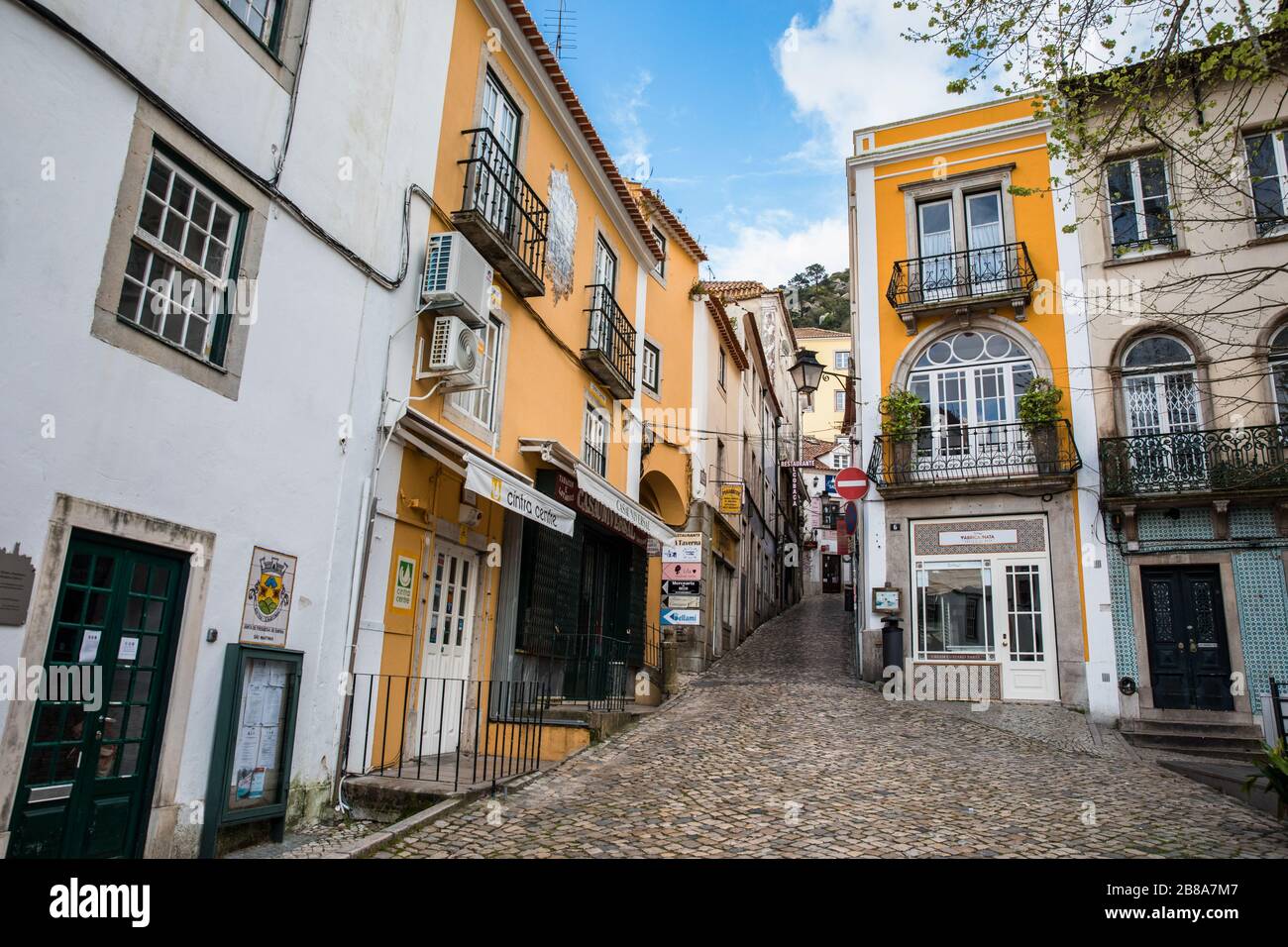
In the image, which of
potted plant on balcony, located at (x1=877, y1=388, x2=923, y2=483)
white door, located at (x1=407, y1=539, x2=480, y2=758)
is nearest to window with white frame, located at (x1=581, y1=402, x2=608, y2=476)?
white door, located at (x1=407, y1=539, x2=480, y2=758)

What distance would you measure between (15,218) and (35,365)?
0.81 meters

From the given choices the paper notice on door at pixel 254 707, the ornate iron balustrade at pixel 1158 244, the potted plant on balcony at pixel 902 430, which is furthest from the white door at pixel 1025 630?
the paper notice on door at pixel 254 707

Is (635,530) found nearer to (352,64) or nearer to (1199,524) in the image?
(352,64)

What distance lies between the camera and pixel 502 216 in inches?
401

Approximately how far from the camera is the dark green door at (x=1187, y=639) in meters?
12.5

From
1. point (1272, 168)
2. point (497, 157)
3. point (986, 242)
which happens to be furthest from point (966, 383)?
point (497, 157)

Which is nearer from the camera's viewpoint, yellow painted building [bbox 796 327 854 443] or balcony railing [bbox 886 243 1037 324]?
balcony railing [bbox 886 243 1037 324]

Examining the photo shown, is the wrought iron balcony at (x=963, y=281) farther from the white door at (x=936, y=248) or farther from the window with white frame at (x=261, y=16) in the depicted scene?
the window with white frame at (x=261, y=16)

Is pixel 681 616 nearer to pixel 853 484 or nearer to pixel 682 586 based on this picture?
pixel 682 586

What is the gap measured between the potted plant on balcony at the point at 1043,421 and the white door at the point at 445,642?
31.8ft

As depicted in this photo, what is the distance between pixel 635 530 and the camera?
1310 centimetres

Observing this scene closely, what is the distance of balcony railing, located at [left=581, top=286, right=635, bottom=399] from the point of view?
1309 centimetres

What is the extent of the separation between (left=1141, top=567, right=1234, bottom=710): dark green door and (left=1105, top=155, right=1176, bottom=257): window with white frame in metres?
5.58

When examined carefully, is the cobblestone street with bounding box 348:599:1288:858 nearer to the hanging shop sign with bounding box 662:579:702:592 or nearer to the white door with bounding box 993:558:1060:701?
the white door with bounding box 993:558:1060:701
